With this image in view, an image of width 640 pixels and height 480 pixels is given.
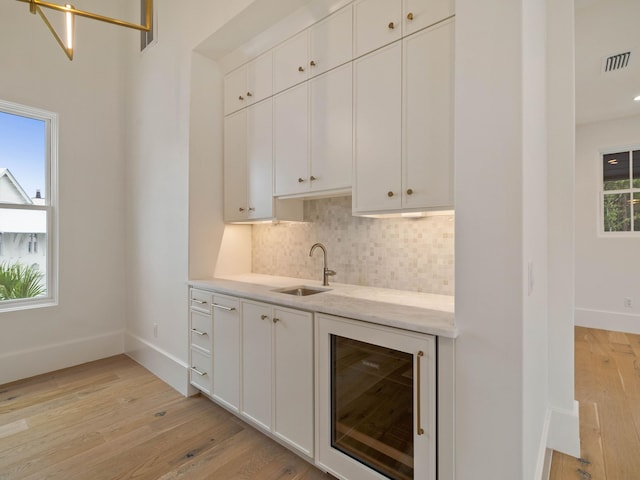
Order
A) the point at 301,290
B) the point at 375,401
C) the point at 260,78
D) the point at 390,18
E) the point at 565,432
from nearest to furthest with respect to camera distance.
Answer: the point at 375,401, the point at 390,18, the point at 565,432, the point at 301,290, the point at 260,78

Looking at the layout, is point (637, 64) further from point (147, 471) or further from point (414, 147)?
point (147, 471)

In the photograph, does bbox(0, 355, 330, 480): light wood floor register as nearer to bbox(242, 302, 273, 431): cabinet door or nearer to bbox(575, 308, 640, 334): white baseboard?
bbox(242, 302, 273, 431): cabinet door

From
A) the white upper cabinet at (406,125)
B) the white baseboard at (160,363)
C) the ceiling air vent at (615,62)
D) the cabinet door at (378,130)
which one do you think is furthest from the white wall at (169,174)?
the ceiling air vent at (615,62)

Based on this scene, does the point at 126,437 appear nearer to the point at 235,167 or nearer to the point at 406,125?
the point at 235,167

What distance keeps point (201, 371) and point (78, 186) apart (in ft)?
7.93

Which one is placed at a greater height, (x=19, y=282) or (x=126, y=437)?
(x=19, y=282)

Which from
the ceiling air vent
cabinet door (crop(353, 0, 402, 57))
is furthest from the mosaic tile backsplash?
the ceiling air vent

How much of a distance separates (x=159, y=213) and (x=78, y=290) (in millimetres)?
1308

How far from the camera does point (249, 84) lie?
2.62 m

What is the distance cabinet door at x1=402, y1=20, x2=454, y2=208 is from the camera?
1.53 metres

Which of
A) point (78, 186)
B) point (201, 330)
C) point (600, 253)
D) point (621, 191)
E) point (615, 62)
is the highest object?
point (615, 62)

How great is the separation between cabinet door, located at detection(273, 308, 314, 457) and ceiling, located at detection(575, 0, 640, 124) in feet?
9.84

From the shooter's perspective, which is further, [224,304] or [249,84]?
[249,84]

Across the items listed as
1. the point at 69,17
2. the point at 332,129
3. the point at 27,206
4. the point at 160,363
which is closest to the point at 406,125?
the point at 332,129
